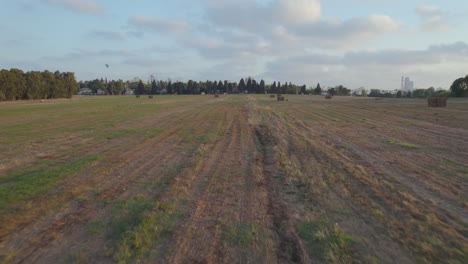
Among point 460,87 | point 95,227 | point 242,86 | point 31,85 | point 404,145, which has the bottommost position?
point 95,227

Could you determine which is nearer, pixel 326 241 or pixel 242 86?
pixel 326 241

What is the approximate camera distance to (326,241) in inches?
140

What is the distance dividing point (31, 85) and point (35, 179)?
A: 86.9 meters

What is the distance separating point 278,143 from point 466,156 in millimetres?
6427

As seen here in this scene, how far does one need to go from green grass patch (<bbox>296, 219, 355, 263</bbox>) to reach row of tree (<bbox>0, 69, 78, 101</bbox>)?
86.4 m

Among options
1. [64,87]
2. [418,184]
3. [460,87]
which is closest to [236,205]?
[418,184]

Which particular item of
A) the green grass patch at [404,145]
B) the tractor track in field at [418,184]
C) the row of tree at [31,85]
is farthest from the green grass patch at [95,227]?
the row of tree at [31,85]

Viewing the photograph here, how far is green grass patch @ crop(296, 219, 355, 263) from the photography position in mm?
3250

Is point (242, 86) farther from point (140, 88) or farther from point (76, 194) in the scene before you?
point (76, 194)

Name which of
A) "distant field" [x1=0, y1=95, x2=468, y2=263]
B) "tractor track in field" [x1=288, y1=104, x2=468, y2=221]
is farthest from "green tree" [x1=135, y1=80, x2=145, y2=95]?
"tractor track in field" [x1=288, y1=104, x2=468, y2=221]

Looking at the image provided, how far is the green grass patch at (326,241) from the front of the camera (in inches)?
128

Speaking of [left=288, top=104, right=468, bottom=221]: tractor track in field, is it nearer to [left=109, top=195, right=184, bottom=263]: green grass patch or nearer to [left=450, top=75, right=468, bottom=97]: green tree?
[left=109, top=195, right=184, bottom=263]: green grass patch

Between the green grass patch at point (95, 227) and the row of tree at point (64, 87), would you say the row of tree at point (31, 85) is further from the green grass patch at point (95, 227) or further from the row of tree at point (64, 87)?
the green grass patch at point (95, 227)

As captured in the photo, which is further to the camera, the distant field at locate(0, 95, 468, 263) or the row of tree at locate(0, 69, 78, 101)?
the row of tree at locate(0, 69, 78, 101)
